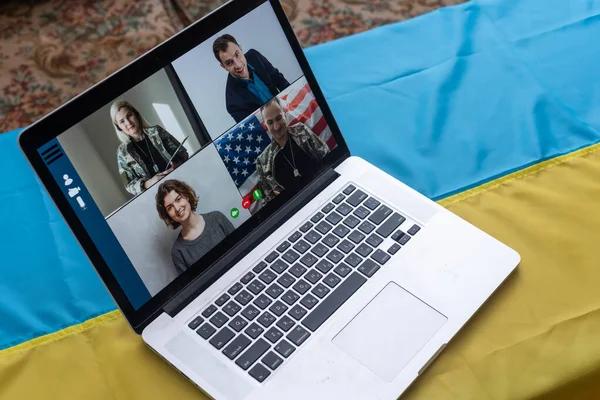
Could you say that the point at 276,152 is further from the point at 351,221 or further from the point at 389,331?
the point at 389,331

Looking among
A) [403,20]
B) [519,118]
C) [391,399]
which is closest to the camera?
[391,399]

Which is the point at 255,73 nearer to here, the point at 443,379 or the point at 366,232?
the point at 366,232

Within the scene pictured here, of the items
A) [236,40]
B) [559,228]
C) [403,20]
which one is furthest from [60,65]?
[559,228]

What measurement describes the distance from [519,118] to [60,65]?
2.45 ft

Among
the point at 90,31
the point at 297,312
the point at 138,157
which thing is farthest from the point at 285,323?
the point at 90,31

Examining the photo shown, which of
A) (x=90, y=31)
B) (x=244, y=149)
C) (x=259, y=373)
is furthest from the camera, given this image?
(x=90, y=31)

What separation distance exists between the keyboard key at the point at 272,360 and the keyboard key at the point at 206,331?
7cm

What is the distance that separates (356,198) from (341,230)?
52mm

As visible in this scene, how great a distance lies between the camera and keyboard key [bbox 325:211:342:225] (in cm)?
78

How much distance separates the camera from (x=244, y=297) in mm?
717

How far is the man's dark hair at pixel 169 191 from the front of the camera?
2.28 feet

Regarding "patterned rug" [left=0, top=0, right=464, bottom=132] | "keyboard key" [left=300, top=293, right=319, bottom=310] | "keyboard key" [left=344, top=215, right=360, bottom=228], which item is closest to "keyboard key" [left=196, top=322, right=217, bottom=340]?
"keyboard key" [left=300, top=293, right=319, bottom=310]

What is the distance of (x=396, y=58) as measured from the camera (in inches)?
40.1

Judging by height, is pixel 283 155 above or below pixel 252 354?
above
